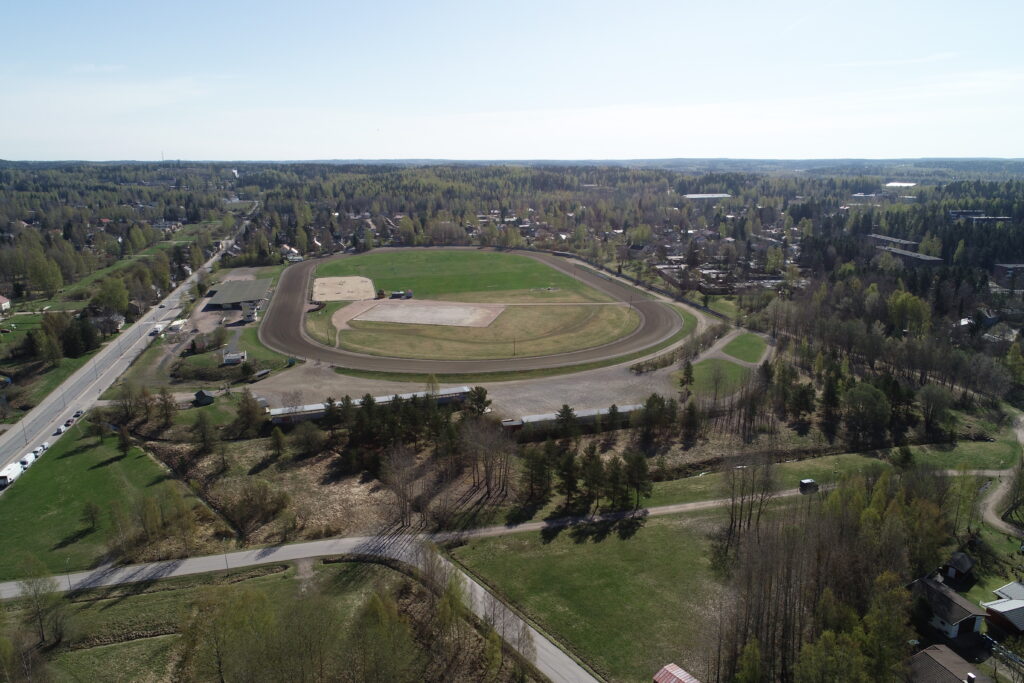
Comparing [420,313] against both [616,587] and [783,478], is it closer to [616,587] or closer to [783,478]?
[783,478]

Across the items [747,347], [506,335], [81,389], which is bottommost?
[81,389]

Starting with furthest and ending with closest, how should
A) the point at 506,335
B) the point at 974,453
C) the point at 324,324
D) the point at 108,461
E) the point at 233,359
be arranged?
the point at 324,324 → the point at 506,335 → the point at 233,359 → the point at 974,453 → the point at 108,461

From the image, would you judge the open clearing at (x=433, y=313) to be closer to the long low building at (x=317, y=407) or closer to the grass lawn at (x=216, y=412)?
the long low building at (x=317, y=407)

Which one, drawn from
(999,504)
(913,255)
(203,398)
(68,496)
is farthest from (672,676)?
(913,255)

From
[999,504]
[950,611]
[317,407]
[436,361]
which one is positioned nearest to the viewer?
[950,611]

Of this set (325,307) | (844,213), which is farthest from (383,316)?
(844,213)

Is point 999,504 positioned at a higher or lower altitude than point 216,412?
lower

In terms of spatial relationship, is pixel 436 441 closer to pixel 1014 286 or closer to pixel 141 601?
pixel 141 601
